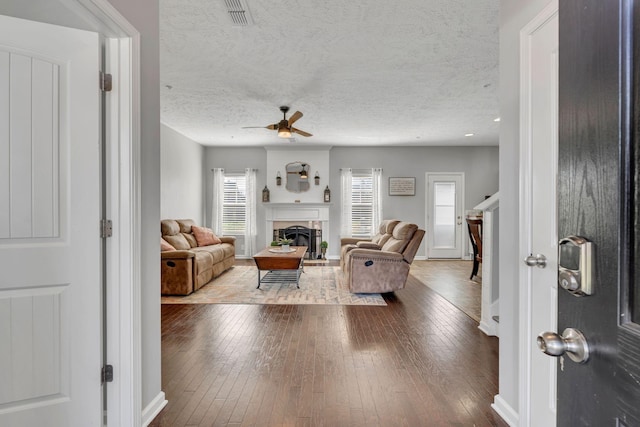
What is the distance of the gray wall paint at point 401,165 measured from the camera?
7.59 meters

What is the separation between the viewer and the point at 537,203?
5.06 ft

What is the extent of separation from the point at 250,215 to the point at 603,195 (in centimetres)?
724

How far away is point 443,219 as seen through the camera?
7.63 metres

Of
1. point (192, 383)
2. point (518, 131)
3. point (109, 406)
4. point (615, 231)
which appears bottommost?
point (192, 383)

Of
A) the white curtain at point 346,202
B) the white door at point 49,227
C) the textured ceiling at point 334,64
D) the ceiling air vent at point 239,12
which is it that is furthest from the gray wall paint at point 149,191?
the white curtain at point 346,202

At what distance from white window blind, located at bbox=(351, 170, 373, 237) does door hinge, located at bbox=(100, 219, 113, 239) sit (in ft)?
20.6

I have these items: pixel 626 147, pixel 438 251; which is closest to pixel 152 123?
pixel 626 147

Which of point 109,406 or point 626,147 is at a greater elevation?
point 626,147

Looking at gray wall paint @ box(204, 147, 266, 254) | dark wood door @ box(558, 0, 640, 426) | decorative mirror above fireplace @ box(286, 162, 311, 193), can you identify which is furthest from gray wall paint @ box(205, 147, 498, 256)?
dark wood door @ box(558, 0, 640, 426)

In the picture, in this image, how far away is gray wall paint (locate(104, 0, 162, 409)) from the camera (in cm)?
171

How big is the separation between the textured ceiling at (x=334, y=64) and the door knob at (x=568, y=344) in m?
2.42

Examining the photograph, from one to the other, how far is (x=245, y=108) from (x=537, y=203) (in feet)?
13.5

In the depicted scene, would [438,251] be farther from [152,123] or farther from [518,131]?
[152,123]

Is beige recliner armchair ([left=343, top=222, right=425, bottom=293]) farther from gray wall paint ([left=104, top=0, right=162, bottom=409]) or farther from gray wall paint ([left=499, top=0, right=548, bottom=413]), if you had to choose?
gray wall paint ([left=104, top=0, right=162, bottom=409])
